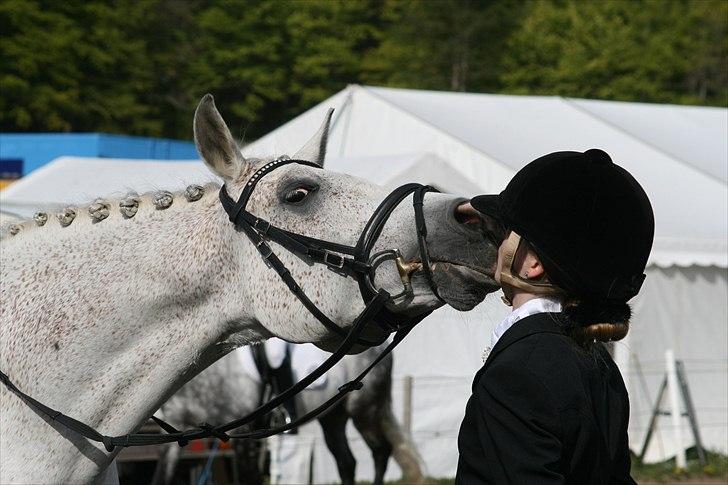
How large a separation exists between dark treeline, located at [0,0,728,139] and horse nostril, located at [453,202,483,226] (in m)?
32.8

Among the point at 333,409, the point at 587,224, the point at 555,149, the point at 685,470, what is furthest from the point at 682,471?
the point at 587,224

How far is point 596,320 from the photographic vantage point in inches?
75.7

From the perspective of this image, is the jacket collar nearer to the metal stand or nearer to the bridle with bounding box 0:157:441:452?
the bridle with bounding box 0:157:441:452

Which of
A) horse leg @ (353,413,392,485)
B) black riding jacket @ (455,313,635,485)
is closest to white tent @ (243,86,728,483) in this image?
horse leg @ (353,413,392,485)

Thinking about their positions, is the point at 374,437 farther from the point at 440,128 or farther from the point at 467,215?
the point at 467,215

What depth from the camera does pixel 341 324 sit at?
2.63 meters

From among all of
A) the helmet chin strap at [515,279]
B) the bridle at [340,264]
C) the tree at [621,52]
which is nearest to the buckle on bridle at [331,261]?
the bridle at [340,264]

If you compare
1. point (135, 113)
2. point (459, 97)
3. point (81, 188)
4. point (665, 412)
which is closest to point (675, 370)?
point (665, 412)

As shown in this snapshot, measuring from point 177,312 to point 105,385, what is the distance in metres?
0.26

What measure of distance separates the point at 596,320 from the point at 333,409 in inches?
265

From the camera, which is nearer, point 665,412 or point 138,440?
point 138,440

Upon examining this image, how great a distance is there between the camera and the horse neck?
8.57 feet

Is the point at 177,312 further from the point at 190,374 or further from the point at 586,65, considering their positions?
the point at 586,65

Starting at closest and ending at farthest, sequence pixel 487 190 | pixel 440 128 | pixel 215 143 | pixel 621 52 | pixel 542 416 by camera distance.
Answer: pixel 542 416, pixel 215 143, pixel 487 190, pixel 440 128, pixel 621 52
